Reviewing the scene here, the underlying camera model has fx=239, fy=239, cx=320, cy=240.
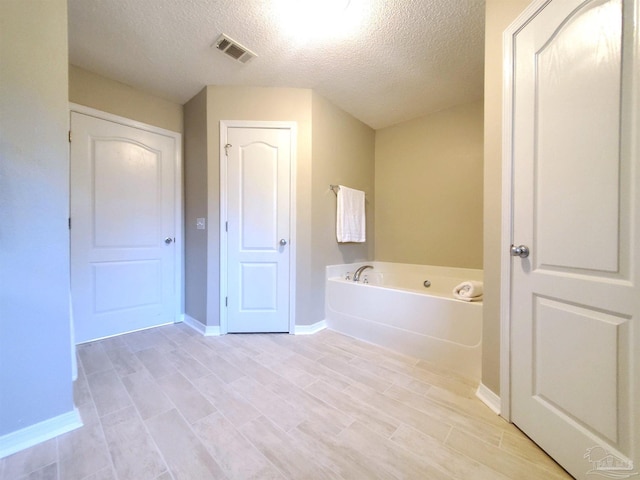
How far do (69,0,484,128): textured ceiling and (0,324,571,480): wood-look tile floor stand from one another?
2.32 metres

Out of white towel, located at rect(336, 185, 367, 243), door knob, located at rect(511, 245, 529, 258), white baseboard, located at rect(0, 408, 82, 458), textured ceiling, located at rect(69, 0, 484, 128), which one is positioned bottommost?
white baseboard, located at rect(0, 408, 82, 458)

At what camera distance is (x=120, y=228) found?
224 cm

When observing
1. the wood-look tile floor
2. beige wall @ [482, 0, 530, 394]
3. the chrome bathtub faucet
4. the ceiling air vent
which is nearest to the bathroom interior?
beige wall @ [482, 0, 530, 394]

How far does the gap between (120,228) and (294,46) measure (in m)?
2.19

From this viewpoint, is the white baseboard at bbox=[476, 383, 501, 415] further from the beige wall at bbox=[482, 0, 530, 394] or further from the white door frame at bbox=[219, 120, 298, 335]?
the white door frame at bbox=[219, 120, 298, 335]

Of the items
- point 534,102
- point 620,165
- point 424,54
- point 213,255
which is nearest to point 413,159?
point 424,54

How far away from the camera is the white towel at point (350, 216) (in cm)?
258

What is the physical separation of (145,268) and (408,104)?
10.5 ft

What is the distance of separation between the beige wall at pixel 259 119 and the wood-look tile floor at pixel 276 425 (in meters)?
0.59

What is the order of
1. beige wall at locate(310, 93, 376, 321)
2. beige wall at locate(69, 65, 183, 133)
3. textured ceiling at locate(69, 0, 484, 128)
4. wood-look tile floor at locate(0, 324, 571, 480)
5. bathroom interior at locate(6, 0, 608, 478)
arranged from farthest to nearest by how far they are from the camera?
beige wall at locate(310, 93, 376, 321), beige wall at locate(69, 65, 183, 133), textured ceiling at locate(69, 0, 484, 128), bathroom interior at locate(6, 0, 608, 478), wood-look tile floor at locate(0, 324, 571, 480)

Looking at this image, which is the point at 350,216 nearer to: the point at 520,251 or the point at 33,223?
the point at 520,251

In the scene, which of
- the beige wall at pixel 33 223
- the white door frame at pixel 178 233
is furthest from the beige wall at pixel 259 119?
the beige wall at pixel 33 223

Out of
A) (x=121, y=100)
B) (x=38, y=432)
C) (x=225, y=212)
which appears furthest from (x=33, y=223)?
(x=121, y=100)

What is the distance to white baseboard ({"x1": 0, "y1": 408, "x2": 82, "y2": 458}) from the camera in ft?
3.27
